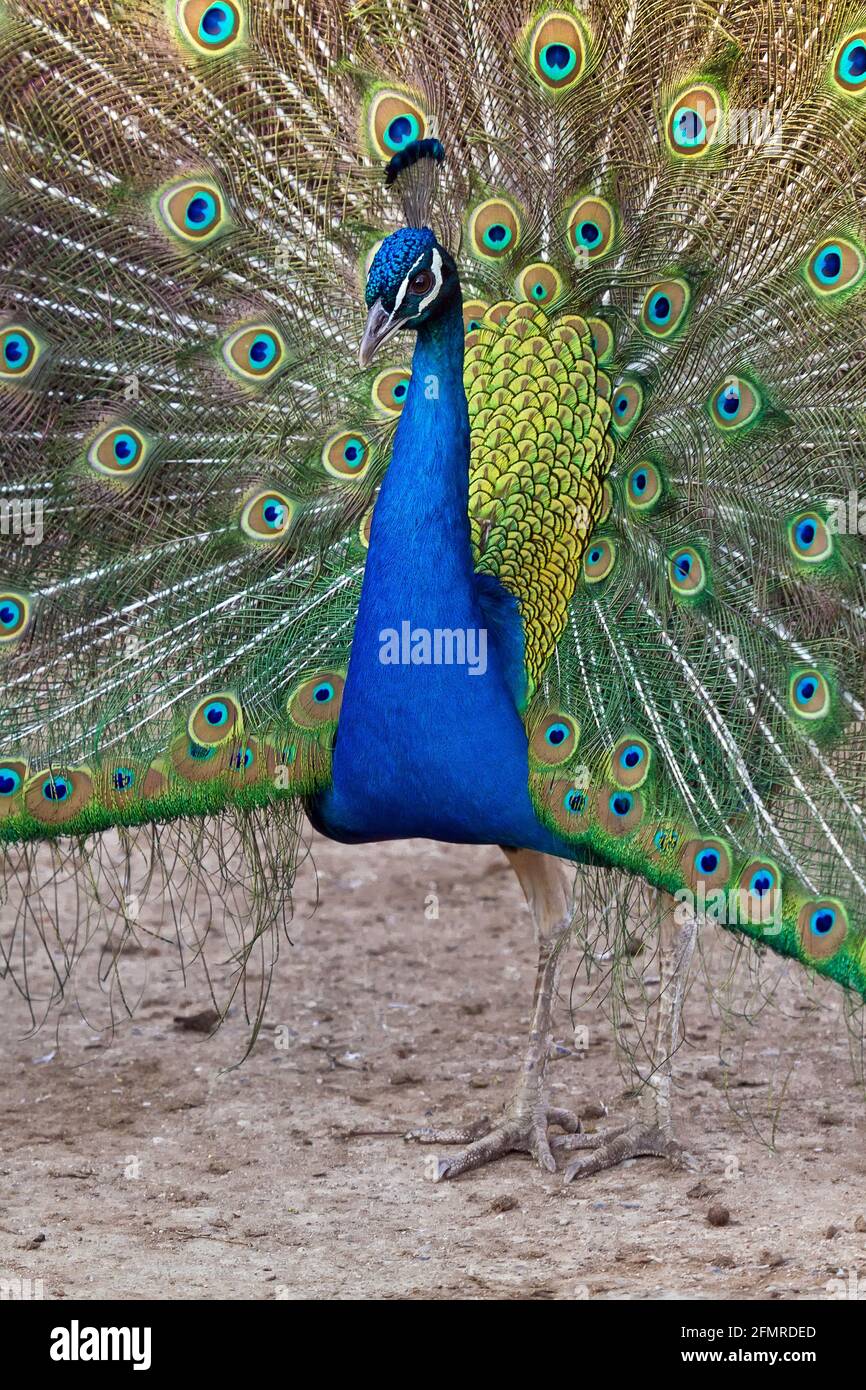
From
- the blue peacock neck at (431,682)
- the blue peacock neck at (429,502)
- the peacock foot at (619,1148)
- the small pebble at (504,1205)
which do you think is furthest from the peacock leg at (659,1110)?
the blue peacock neck at (429,502)

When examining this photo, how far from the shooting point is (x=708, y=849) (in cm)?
370

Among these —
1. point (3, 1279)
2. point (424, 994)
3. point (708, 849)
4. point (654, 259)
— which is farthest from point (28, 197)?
point (424, 994)

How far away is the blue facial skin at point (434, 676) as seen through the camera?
3.66 m

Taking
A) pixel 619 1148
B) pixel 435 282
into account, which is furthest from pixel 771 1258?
pixel 435 282

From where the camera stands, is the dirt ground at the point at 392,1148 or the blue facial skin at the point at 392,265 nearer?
the blue facial skin at the point at 392,265

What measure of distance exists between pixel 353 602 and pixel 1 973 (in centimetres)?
167

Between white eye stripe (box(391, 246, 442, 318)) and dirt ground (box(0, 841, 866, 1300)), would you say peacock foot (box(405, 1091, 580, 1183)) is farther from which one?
white eye stripe (box(391, 246, 442, 318))

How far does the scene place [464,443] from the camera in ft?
12.1

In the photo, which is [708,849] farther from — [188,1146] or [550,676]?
[188,1146]

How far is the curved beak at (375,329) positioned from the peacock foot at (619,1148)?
1.86 m

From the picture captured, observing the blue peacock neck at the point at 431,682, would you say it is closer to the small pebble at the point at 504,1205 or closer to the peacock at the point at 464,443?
the peacock at the point at 464,443

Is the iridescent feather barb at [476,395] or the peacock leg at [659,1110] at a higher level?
the iridescent feather barb at [476,395]

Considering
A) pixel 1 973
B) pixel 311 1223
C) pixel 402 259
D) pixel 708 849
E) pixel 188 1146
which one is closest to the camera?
pixel 402 259

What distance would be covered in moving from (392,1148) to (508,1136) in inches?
10.8
